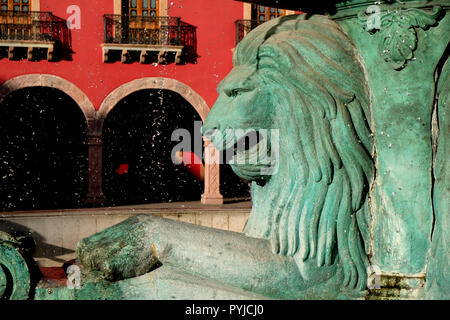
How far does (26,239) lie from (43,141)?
1757 cm

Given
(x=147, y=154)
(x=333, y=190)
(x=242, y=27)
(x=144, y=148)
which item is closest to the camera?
(x=333, y=190)

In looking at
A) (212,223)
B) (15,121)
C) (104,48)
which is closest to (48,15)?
(104,48)

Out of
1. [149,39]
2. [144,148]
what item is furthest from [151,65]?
[144,148]

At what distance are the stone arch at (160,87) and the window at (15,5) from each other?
2815 millimetres

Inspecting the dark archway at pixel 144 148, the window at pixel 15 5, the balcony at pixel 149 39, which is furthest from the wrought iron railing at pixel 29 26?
the dark archway at pixel 144 148

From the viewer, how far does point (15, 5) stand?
17.6m

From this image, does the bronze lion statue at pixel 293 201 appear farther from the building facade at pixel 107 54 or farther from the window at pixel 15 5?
the window at pixel 15 5

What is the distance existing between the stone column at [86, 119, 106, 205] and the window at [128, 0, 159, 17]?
2.86 meters

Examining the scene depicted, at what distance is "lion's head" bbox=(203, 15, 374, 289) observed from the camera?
2.15m

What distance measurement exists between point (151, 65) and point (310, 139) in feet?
53.7

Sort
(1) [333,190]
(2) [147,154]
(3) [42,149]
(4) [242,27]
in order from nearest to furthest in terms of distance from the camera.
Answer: (1) [333,190] < (4) [242,27] < (3) [42,149] < (2) [147,154]

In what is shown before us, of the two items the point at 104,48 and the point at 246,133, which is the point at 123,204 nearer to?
the point at 104,48

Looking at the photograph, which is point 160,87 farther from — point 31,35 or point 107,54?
point 31,35

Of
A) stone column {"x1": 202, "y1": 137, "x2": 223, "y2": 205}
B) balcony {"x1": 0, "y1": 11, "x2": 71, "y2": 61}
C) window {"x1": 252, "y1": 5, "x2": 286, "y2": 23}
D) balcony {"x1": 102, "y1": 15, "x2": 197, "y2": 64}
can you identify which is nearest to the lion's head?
stone column {"x1": 202, "y1": 137, "x2": 223, "y2": 205}
